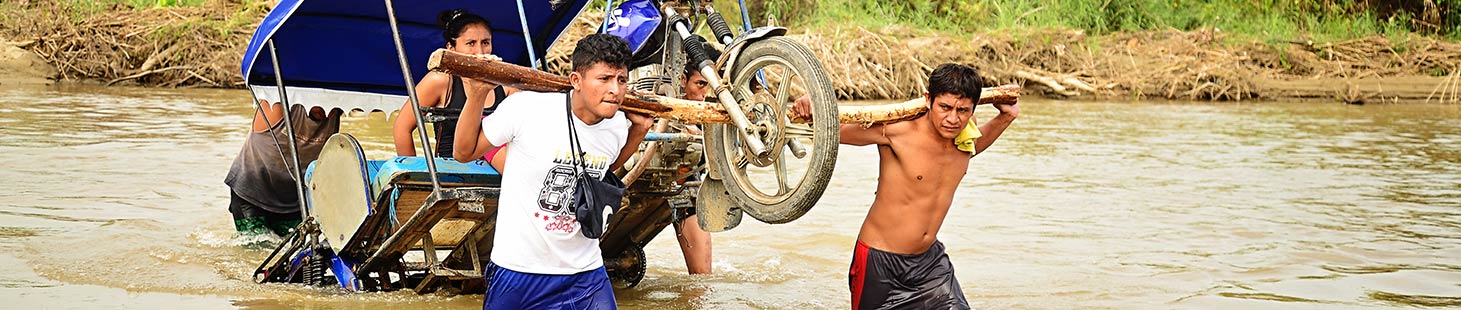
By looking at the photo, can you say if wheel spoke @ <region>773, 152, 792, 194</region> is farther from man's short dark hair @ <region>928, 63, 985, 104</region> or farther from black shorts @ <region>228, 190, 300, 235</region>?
black shorts @ <region>228, 190, 300, 235</region>

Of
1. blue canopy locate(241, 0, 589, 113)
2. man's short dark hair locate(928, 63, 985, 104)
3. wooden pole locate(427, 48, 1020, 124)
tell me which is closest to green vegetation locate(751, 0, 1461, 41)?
blue canopy locate(241, 0, 589, 113)

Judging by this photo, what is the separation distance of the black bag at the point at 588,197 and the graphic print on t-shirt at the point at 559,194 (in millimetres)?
14

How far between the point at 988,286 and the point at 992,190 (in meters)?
3.57

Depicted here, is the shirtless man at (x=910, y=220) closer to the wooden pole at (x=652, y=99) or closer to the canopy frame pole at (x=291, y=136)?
the wooden pole at (x=652, y=99)

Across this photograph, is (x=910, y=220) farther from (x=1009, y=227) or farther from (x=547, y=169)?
(x=1009, y=227)

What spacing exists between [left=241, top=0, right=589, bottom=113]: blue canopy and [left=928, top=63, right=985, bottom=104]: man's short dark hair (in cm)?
211

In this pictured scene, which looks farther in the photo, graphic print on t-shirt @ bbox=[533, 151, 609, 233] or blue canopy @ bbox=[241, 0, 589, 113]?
blue canopy @ bbox=[241, 0, 589, 113]

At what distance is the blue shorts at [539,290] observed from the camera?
12.9ft

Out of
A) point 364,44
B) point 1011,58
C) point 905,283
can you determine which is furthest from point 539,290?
point 1011,58

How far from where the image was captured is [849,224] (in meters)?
8.96

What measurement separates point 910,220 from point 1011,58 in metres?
15.8

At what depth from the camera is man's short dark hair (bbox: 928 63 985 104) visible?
453cm

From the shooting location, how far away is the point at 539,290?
3.93 metres

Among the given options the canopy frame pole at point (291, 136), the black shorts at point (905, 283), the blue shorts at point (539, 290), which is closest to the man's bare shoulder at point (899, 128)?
the black shorts at point (905, 283)
